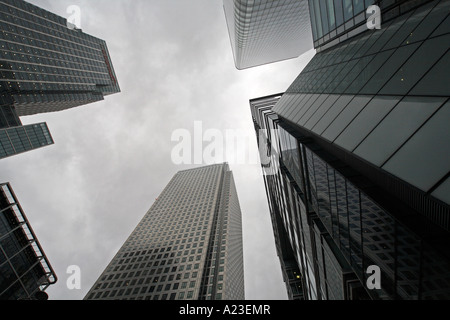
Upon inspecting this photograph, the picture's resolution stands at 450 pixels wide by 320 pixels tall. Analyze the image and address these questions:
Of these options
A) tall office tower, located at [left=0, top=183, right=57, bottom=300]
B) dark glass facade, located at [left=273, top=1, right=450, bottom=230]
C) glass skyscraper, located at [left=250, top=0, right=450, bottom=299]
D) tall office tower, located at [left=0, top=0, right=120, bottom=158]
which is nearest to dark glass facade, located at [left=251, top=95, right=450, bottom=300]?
glass skyscraper, located at [left=250, top=0, right=450, bottom=299]

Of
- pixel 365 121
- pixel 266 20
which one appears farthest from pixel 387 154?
pixel 266 20

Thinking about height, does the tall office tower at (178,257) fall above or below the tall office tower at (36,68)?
below

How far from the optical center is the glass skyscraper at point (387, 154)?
6.38m

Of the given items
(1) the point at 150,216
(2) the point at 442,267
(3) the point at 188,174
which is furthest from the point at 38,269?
(3) the point at 188,174

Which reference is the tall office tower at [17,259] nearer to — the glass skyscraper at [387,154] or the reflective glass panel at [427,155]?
the glass skyscraper at [387,154]

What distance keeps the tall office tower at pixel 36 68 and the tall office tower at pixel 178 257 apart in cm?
7442

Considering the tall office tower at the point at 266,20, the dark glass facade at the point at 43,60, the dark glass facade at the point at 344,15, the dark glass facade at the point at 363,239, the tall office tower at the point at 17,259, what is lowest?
the tall office tower at the point at 17,259

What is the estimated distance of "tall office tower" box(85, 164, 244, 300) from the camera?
63.2 meters

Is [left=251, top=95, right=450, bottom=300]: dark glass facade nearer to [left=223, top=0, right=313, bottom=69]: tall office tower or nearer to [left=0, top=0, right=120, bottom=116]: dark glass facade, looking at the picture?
[left=223, top=0, right=313, bottom=69]: tall office tower

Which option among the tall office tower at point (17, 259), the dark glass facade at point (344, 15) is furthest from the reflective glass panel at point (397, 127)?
the tall office tower at point (17, 259)

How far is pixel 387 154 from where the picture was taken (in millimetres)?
7230

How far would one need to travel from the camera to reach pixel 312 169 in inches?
649

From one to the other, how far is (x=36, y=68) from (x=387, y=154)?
143104 millimetres

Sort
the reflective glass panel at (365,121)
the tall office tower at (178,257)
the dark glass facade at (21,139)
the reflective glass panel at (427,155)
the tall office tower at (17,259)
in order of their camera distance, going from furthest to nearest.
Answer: the dark glass facade at (21,139) → the tall office tower at (178,257) → the tall office tower at (17,259) → the reflective glass panel at (365,121) → the reflective glass panel at (427,155)
